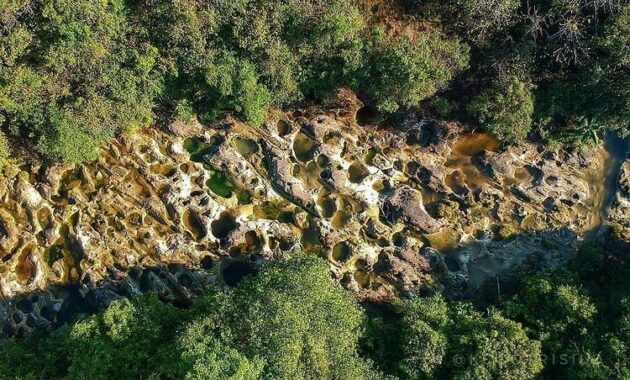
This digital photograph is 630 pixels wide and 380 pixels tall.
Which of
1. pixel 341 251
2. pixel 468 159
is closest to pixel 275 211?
pixel 341 251

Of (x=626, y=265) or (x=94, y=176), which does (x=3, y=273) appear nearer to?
(x=94, y=176)

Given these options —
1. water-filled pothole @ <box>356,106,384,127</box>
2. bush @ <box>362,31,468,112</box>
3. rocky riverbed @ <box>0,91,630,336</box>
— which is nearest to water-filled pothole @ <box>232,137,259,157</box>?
rocky riverbed @ <box>0,91,630,336</box>

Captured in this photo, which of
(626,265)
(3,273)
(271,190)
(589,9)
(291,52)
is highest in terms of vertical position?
(589,9)

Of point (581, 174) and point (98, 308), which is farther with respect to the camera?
point (581, 174)

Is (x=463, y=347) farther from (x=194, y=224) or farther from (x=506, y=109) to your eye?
(x=194, y=224)

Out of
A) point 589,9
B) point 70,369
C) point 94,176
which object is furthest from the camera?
point 94,176

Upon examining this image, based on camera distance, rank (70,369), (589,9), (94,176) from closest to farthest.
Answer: (70,369)
(589,9)
(94,176)

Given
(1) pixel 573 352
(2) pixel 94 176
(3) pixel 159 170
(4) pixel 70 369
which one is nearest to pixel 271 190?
(3) pixel 159 170
